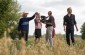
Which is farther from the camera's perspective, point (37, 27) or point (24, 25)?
point (37, 27)

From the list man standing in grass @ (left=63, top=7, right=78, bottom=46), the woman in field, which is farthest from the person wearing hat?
man standing in grass @ (left=63, top=7, right=78, bottom=46)

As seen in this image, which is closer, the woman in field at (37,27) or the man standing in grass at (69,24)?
the man standing in grass at (69,24)

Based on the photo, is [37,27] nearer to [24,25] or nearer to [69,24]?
[24,25]

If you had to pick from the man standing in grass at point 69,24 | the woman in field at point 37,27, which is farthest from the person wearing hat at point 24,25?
the man standing in grass at point 69,24

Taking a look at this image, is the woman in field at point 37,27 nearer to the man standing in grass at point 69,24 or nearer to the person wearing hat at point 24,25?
the person wearing hat at point 24,25

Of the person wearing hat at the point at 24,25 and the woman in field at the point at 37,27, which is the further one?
the woman in field at the point at 37,27

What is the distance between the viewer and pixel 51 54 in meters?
8.02

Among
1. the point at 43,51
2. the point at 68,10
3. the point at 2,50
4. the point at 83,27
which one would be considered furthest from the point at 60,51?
the point at 83,27

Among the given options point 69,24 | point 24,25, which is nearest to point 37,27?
point 24,25

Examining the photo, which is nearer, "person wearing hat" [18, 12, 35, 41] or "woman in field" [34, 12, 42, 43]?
"person wearing hat" [18, 12, 35, 41]

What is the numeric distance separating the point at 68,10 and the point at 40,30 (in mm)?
2273

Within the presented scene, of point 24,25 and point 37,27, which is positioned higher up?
point 24,25

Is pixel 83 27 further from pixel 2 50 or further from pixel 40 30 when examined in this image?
pixel 2 50

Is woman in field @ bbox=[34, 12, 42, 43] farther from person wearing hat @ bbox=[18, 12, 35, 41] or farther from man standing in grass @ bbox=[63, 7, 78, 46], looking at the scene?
man standing in grass @ bbox=[63, 7, 78, 46]
